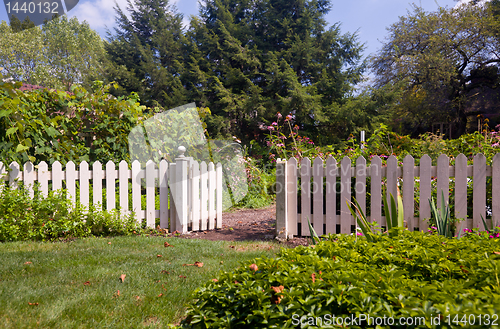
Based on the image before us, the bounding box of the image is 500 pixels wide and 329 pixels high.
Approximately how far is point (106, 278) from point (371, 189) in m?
2.99

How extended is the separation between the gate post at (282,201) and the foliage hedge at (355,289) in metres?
2.22

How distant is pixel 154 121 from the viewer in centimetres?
610

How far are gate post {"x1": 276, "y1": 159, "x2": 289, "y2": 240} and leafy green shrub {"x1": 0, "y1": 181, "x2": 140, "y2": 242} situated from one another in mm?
2079

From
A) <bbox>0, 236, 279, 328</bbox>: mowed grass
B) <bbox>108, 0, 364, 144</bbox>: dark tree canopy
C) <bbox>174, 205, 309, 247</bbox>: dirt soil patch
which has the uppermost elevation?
<bbox>108, 0, 364, 144</bbox>: dark tree canopy

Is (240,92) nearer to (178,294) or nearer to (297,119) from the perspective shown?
(297,119)

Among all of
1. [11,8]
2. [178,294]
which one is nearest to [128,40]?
[11,8]

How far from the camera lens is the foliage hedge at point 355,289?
103 centimetres

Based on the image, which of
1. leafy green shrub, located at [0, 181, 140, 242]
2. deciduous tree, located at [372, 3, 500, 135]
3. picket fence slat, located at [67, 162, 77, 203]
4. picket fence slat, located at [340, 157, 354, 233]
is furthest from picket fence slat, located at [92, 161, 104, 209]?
deciduous tree, located at [372, 3, 500, 135]

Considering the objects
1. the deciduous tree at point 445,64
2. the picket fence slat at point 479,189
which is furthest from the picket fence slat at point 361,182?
the deciduous tree at point 445,64

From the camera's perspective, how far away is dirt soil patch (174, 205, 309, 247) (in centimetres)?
415

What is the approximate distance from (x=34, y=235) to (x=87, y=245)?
0.89 m

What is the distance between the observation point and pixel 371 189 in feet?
12.1

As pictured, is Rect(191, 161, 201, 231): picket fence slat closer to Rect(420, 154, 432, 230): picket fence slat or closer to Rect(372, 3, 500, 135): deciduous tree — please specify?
Rect(420, 154, 432, 230): picket fence slat

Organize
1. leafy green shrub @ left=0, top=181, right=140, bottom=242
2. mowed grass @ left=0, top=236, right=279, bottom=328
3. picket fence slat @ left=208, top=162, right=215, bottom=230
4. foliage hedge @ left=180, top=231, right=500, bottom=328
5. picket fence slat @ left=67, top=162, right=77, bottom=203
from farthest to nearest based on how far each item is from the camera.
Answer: picket fence slat @ left=208, top=162, right=215, bottom=230
picket fence slat @ left=67, top=162, right=77, bottom=203
leafy green shrub @ left=0, top=181, right=140, bottom=242
mowed grass @ left=0, top=236, right=279, bottom=328
foliage hedge @ left=180, top=231, right=500, bottom=328
